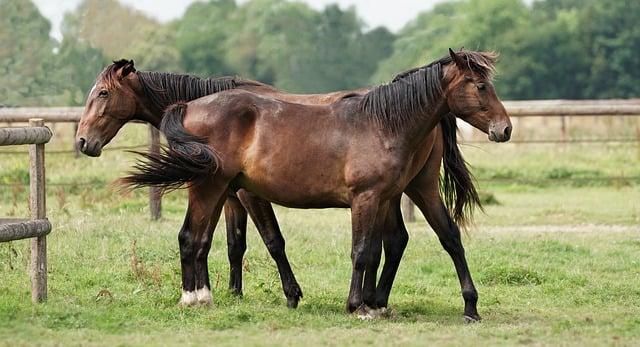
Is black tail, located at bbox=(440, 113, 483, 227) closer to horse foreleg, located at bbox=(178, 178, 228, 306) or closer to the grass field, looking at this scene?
the grass field

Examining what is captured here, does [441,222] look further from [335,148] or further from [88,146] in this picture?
[88,146]

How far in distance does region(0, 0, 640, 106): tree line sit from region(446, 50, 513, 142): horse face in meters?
24.3

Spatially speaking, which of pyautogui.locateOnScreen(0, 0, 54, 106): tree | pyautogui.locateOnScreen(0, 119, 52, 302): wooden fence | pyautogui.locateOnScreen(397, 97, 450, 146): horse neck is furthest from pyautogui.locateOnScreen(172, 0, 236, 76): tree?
pyautogui.locateOnScreen(397, 97, 450, 146): horse neck

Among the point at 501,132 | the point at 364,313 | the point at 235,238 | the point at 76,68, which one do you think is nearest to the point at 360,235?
the point at 364,313

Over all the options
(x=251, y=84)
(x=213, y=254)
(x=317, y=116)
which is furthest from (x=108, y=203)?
(x=317, y=116)

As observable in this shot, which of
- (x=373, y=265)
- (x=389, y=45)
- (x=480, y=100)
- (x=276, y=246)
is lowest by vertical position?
(x=373, y=265)

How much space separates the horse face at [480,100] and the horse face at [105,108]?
2679 millimetres

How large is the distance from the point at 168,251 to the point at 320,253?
4.99ft

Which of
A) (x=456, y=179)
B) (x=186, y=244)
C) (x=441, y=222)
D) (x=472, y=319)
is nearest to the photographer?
(x=472, y=319)

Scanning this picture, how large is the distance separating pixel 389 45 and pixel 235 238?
60867mm

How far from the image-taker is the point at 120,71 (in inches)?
362

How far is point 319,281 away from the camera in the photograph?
10.1 meters

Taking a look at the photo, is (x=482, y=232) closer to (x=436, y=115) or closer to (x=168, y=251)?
(x=168, y=251)

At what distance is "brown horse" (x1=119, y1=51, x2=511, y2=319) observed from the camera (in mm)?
8141
